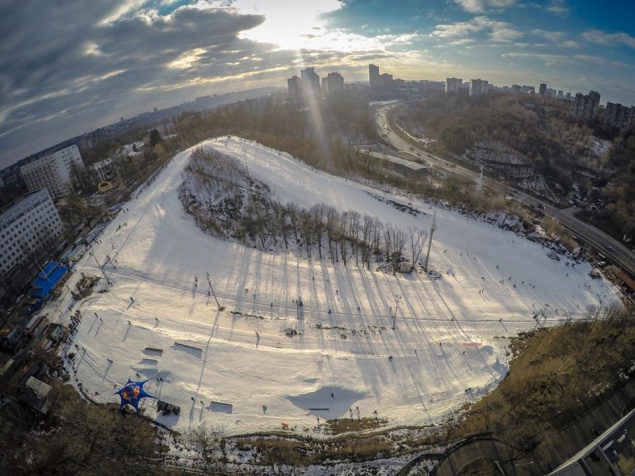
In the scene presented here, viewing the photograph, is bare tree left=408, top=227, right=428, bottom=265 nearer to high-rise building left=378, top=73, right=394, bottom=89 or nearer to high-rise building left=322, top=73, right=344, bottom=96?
high-rise building left=322, top=73, right=344, bottom=96

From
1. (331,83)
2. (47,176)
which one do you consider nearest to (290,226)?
(47,176)

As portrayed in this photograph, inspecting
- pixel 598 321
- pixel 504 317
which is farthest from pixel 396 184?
pixel 598 321

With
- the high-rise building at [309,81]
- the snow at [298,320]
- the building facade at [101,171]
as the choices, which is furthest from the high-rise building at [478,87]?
the building facade at [101,171]

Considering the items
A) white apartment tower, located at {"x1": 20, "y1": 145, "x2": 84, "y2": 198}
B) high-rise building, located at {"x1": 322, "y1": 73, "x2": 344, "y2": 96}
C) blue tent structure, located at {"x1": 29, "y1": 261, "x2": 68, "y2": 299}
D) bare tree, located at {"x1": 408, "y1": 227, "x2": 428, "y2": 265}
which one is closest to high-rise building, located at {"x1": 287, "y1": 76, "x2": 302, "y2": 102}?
high-rise building, located at {"x1": 322, "y1": 73, "x2": 344, "y2": 96}

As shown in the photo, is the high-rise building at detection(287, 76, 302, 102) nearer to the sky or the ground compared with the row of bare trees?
nearer to the sky

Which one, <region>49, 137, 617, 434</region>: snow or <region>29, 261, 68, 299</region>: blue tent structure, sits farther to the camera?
<region>29, 261, 68, 299</region>: blue tent structure

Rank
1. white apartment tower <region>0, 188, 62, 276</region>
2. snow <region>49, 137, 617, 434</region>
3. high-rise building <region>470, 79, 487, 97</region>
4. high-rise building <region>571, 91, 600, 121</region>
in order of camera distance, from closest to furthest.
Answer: snow <region>49, 137, 617, 434</region> → white apartment tower <region>0, 188, 62, 276</region> → high-rise building <region>571, 91, 600, 121</region> → high-rise building <region>470, 79, 487, 97</region>
